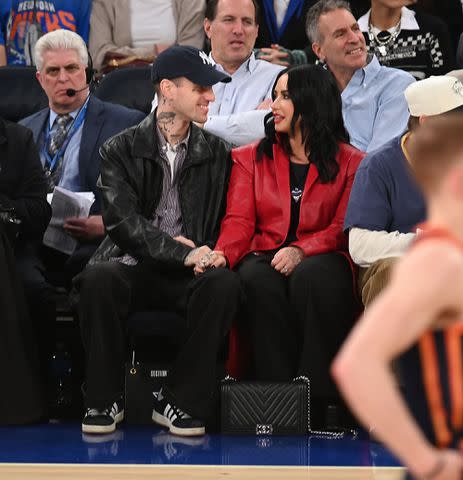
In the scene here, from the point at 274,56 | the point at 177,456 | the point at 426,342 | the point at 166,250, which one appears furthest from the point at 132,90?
the point at 426,342

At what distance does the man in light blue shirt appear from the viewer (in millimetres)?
5781

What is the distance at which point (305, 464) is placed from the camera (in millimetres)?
4211

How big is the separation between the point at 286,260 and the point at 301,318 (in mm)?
252

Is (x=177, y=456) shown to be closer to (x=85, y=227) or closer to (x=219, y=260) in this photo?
(x=219, y=260)

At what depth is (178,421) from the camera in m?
4.76

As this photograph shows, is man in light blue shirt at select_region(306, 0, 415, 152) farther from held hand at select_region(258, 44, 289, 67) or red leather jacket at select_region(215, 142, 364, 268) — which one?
red leather jacket at select_region(215, 142, 364, 268)

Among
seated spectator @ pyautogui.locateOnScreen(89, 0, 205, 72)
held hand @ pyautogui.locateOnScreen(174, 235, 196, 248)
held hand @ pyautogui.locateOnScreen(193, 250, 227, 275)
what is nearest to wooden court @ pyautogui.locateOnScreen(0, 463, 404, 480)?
held hand @ pyautogui.locateOnScreen(193, 250, 227, 275)

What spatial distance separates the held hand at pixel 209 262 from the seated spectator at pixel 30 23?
8.70ft

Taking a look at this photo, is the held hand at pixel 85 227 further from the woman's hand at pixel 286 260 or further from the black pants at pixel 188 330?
the woman's hand at pixel 286 260

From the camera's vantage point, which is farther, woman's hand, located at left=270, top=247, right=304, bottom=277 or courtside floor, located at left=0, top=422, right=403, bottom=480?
woman's hand, located at left=270, top=247, right=304, bottom=277

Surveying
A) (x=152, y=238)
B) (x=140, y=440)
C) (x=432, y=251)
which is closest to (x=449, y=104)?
(x=152, y=238)

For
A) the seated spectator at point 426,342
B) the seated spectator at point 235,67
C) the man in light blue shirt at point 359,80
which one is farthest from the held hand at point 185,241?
the seated spectator at point 426,342

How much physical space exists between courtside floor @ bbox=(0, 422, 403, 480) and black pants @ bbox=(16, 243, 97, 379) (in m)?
0.45

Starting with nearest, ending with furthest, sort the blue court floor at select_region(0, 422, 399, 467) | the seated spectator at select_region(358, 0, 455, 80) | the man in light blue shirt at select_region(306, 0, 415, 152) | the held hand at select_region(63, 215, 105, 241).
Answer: the blue court floor at select_region(0, 422, 399, 467), the held hand at select_region(63, 215, 105, 241), the man in light blue shirt at select_region(306, 0, 415, 152), the seated spectator at select_region(358, 0, 455, 80)
